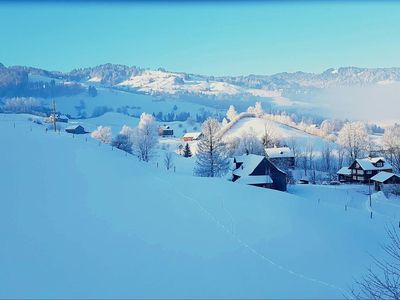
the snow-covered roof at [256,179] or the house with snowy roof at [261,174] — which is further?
the house with snowy roof at [261,174]

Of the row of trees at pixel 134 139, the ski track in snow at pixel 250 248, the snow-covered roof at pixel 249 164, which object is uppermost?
the ski track in snow at pixel 250 248

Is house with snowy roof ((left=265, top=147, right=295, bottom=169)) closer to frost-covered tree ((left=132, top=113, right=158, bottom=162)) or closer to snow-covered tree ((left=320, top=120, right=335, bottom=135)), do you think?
frost-covered tree ((left=132, top=113, right=158, bottom=162))

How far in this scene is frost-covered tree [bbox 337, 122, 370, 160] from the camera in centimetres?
5286

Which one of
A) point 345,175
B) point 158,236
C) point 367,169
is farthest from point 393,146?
point 158,236

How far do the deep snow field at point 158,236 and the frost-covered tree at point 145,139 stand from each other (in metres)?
20.4

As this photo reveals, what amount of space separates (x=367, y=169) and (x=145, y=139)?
83.4 ft

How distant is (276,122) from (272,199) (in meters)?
60.4

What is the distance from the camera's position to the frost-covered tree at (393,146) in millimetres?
44594

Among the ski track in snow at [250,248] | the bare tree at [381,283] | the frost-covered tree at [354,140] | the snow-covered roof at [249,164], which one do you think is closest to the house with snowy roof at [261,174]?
the snow-covered roof at [249,164]

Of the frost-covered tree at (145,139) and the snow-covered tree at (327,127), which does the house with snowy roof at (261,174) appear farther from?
the snow-covered tree at (327,127)

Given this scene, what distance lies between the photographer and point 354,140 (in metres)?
56.9

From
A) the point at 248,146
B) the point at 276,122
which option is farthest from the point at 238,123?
the point at 248,146

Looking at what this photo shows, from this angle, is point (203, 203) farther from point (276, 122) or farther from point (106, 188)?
point (276, 122)

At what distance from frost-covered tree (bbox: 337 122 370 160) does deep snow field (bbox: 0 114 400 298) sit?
126 feet
